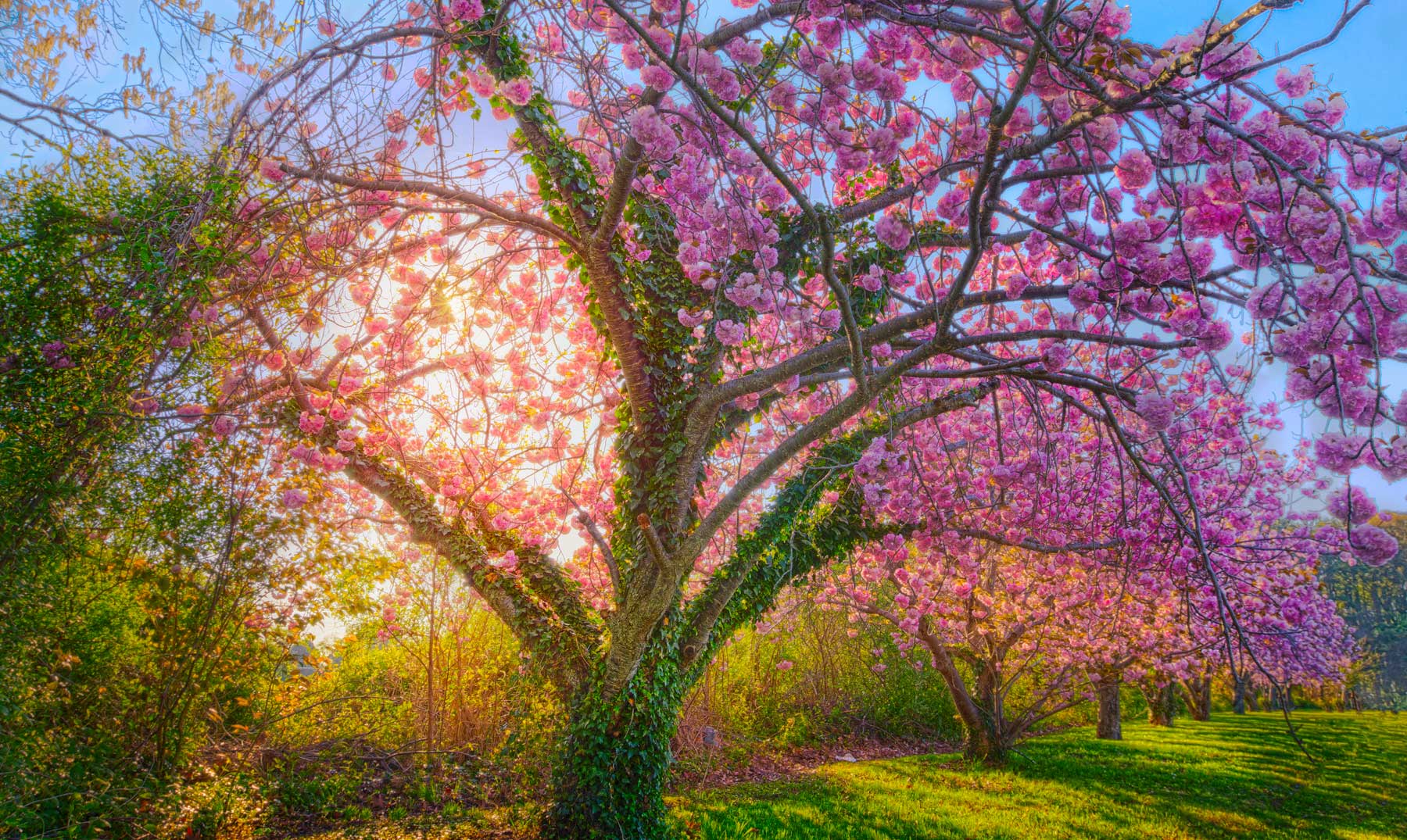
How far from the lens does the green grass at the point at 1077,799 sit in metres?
5.20

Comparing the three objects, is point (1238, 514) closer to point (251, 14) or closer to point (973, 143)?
point (973, 143)

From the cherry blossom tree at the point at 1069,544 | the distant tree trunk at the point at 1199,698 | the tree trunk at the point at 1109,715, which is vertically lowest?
the distant tree trunk at the point at 1199,698

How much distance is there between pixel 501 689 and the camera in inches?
268

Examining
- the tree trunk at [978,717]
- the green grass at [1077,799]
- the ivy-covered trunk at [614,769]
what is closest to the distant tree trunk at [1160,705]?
the green grass at [1077,799]

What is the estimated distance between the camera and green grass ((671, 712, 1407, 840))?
520 centimetres

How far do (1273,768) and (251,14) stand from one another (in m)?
14.2

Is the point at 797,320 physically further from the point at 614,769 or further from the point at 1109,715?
the point at 1109,715

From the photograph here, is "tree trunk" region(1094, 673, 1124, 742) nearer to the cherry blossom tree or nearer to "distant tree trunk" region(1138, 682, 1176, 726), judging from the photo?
the cherry blossom tree

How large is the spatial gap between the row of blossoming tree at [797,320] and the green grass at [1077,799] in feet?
4.34

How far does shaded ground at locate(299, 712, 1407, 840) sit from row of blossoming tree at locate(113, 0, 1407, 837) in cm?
121

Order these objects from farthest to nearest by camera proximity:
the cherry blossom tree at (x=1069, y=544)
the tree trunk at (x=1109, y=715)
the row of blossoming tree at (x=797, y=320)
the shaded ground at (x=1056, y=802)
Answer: the tree trunk at (x=1109, y=715)
the shaded ground at (x=1056, y=802)
the cherry blossom tree at (x=1069, y=544)
the row of blossoming tree at (x=797, y=320)

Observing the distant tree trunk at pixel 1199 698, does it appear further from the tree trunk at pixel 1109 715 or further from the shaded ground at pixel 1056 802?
the tree trunk at pixel 1109 715

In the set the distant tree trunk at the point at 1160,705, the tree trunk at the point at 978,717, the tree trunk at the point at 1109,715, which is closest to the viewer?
the tree trunk at the point at 978,717

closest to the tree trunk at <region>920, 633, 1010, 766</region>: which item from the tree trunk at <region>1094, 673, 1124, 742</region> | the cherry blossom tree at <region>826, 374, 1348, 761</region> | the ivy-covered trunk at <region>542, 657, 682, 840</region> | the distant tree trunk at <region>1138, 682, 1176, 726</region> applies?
the cherry blossom tree at <region>826, 374, 1348, 761</region>
